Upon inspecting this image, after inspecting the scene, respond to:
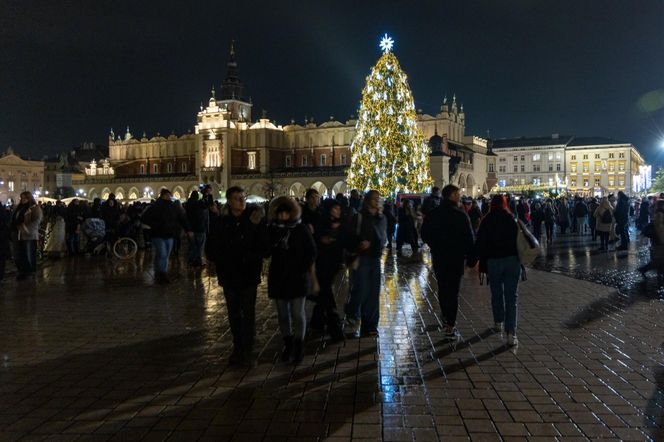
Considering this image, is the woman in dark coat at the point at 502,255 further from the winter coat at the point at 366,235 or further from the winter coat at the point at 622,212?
the winter coat at the point at 622,212

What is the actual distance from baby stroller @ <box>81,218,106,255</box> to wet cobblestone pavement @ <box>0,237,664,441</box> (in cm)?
848

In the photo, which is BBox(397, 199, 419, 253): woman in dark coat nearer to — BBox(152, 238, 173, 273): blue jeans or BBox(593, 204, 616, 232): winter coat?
BBox(593, 204, 616, 232): winter coat

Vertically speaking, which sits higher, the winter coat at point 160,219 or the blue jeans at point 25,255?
the winter coat at point 160,219

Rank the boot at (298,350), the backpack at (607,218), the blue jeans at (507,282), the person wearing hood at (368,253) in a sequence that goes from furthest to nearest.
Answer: the backpack at (607,218) → the person wearing hood at (368,253) → the blue jeans at (507,282) → the boot at (298,350)

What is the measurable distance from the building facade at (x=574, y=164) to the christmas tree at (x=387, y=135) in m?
70.2

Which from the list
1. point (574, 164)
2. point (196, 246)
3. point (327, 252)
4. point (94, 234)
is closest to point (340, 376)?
point (327, 252)

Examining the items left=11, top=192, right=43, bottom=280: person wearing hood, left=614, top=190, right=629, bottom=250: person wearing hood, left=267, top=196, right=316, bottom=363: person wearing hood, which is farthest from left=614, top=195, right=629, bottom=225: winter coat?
left=11, top=192, right=43, bottom=280: person wearing hood

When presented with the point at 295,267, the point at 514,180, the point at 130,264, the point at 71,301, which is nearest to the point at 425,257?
the point at 130,264

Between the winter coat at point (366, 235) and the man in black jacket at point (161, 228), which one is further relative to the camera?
the man in black jacket at point (161, 228)

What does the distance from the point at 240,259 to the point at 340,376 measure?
131 cm

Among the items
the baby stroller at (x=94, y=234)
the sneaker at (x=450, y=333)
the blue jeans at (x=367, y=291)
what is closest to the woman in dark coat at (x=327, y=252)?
the blue jeans at (x=367, y=291)

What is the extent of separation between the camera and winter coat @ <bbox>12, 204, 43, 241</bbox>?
1131cm

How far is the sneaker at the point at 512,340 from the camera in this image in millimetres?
5961

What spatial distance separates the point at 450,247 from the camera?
20.8 feet
